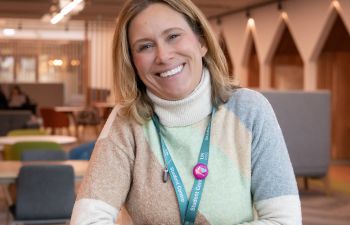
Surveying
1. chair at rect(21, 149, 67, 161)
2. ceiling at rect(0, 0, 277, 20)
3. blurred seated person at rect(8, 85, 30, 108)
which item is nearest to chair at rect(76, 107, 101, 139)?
blurred seated person at rect(8, 85, 30, 108)

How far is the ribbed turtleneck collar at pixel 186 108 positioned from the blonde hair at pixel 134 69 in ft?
0.08

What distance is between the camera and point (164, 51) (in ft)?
5.29

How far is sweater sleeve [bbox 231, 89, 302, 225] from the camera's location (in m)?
1.59

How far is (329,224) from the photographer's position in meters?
7.38

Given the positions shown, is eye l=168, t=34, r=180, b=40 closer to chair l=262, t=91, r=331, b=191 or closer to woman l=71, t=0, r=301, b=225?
woman l=71, t=0, r=301, b=225

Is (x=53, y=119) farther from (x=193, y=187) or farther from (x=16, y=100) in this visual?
(x=193, y=187)

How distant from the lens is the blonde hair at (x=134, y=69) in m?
1.65

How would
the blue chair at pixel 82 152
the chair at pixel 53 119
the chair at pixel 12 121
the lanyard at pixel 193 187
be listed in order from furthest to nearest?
the chair at pixel 53 119 < the chair at pixel 12 121 < the blue chair at pixel 82 152 < the lanyard at pixel 193 187

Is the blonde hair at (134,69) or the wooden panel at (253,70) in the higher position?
the blonde hair at (134,69)

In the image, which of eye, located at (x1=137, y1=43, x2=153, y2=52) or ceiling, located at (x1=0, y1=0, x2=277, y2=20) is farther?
ceiling, located at (x1=0, y1=0, x2=277, y2=20)

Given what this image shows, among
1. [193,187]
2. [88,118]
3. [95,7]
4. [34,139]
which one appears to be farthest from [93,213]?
[88,118]

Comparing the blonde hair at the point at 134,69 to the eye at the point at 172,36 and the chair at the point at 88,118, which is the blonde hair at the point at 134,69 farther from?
the chair at the point at 88,118

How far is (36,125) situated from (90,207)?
12987 millimetres

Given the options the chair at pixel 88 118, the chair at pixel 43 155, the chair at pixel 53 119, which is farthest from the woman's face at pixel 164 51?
the chair at pixel 88 118
